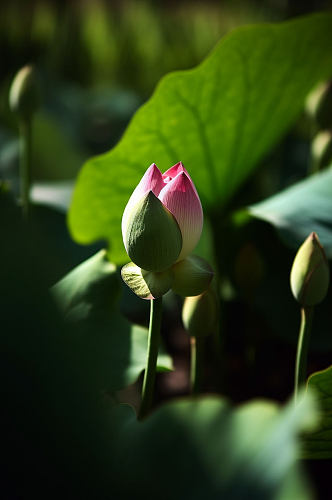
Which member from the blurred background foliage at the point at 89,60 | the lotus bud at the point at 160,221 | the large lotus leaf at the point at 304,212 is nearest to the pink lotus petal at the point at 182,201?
the lotus bud at the point at 160,221

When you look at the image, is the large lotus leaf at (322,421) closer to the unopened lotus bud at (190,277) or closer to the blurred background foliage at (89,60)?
the unopened lotus bud at (190,277)

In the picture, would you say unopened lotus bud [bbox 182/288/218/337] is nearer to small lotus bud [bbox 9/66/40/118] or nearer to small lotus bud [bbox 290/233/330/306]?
small lotus bud [bbox 290/233/330/306]

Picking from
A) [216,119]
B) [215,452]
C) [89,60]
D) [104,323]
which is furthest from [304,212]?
[89,60]

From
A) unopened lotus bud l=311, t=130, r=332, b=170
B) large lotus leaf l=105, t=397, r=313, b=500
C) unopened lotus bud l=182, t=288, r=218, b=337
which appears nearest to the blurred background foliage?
unopened lotus bud l=311, t=130, r=332, b=170

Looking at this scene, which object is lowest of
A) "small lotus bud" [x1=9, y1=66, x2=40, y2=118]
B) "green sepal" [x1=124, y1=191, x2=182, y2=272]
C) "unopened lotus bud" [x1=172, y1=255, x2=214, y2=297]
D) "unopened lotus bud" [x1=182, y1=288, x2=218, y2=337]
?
"unopened lotus bud" [x1=182, y1=288, x2=218, y2=337]

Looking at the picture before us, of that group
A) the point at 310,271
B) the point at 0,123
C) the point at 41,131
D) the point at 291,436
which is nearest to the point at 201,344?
the point at 310,271

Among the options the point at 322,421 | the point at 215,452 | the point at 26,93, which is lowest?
the point at 322,421

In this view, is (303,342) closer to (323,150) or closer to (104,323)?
(104,323)
